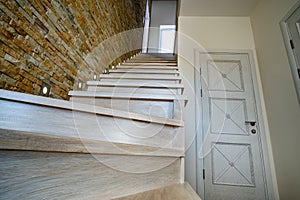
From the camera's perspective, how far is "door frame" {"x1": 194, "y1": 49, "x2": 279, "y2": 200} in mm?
2059

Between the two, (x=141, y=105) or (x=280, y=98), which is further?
(x=280, y=98)

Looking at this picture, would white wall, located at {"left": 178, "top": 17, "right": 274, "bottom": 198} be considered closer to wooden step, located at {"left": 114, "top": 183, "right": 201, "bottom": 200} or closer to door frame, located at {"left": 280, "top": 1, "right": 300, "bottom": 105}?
door frame, located at {"left": 280, "top": 1, "right": 300, "bottom": 105}

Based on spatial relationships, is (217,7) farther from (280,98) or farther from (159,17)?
(159,17)

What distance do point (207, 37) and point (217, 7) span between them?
52 cm

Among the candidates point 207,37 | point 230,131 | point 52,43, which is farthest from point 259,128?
point 52,43

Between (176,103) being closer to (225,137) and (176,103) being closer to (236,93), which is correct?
(225,137)

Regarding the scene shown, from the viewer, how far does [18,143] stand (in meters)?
0.58

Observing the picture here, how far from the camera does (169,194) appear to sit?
0.86 m

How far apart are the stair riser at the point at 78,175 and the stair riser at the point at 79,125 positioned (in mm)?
152

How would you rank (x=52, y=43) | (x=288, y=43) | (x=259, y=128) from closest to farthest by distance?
(x=52, y=43) → (x=288, y=43) → (x=259, y=128)

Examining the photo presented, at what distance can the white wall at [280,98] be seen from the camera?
1.83 m

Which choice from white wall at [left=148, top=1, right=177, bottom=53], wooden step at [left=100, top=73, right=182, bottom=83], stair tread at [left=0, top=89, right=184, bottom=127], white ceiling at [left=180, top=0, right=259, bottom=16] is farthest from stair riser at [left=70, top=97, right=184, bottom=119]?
white wall at [left=148, top=1, right=177, bottom=53]

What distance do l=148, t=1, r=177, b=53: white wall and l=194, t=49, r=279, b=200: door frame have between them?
4620mm

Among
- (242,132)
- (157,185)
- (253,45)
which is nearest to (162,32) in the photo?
(253,45)
